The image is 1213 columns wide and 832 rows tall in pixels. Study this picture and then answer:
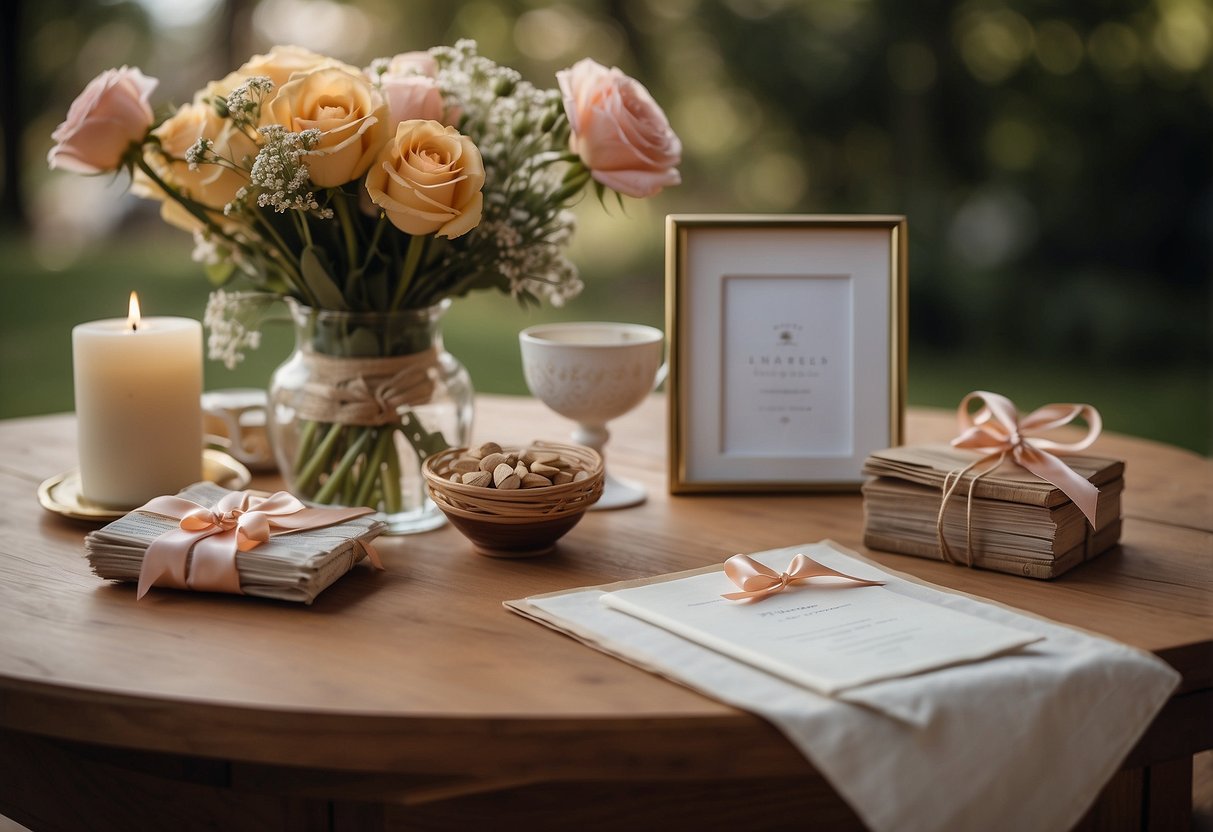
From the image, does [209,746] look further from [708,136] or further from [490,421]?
[708,136]

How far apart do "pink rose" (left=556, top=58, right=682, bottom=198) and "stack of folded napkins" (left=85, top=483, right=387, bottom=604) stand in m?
0.44

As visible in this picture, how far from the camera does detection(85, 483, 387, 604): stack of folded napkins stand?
3.26 feet

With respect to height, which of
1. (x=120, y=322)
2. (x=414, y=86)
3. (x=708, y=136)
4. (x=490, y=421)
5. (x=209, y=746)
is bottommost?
(x=209, y=746)

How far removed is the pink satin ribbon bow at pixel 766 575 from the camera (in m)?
1.00

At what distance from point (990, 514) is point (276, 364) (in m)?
4.04

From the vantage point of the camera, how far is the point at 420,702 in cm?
80

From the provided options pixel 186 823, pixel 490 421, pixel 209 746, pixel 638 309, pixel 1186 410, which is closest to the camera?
pixel 209 746

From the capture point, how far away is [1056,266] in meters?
5.05

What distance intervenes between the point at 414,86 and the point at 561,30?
567cm

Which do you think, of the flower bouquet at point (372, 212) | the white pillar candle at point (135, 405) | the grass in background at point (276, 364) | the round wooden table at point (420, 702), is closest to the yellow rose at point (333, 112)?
the flower bouquet at point (372, 212)

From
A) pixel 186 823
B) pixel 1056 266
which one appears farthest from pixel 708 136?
pixel 186 823

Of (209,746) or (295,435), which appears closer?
(209,746)

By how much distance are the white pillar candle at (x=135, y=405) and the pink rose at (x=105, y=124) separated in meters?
0.15

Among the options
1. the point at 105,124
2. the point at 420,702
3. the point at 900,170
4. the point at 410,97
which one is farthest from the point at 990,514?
the point at 900,170
